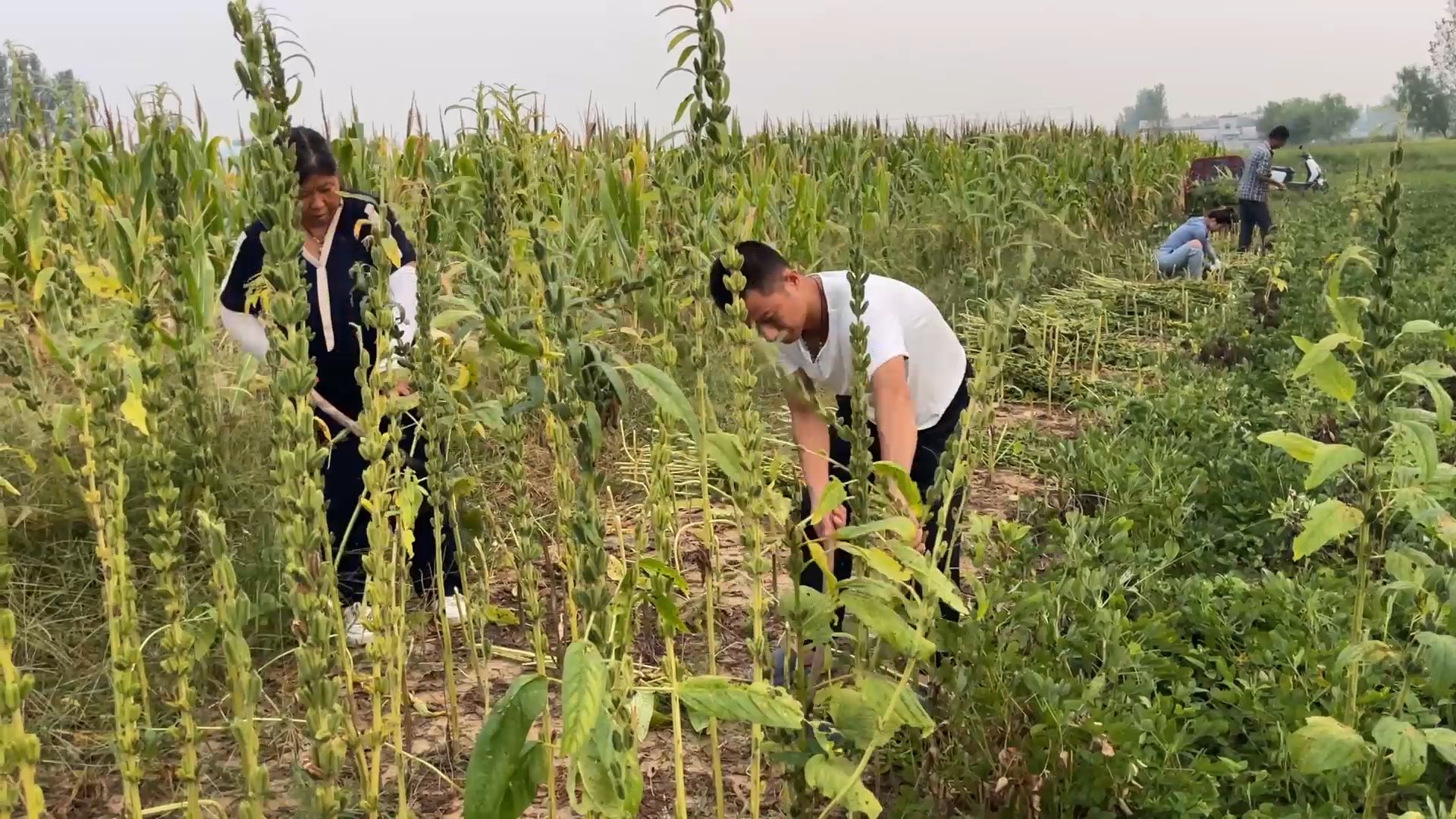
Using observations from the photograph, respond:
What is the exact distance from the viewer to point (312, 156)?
2500 millimetres

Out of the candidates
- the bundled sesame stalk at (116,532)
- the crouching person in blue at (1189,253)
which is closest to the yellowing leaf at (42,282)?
the bundled sesame stalk at (116,532)

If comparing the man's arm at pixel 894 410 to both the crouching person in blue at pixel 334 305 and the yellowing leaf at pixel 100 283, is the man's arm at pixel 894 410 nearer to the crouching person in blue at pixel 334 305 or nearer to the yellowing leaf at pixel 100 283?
the crouching person in blue at pixel 334 305

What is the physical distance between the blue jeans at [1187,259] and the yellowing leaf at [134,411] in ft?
25.1

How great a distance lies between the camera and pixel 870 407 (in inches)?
100

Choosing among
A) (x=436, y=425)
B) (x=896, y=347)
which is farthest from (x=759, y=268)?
(x=436, y=425)

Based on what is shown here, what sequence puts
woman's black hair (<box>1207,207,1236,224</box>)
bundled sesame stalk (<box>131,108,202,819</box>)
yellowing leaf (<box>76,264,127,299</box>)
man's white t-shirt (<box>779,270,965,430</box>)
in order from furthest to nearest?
woman's black hair (<box>1207,207,1236,224</box>), man's white t-shirt (<box>779,270,965,430</box>), yellowing leaf (<box>76,264,127,299</box>), bundled sesame stalk (<box>131,108,202,819</box>)

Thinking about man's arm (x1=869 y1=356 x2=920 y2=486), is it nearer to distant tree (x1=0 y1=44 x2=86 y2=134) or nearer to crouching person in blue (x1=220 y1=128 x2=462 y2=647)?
crouching person in blue (x1=220 y1=128 x2=462 y2=647)

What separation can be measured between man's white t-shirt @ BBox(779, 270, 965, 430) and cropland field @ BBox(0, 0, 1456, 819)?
25cm

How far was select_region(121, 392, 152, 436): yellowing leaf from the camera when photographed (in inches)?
55.6

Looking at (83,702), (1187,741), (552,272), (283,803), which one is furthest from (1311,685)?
(83,702)

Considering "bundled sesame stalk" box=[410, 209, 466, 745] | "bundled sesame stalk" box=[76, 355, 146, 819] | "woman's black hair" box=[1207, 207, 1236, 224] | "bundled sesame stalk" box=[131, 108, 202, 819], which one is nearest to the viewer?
"bundled sesame stalk" box=[131, 108, 202, 819]

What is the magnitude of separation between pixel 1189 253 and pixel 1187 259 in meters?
0.10

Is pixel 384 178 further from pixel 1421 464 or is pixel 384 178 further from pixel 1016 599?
Result: pixel 1421 464

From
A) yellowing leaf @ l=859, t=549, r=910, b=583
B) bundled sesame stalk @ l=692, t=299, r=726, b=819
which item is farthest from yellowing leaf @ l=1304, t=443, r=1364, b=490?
bundled sesame stalk @ l=692, t=299, r=726, b=819
